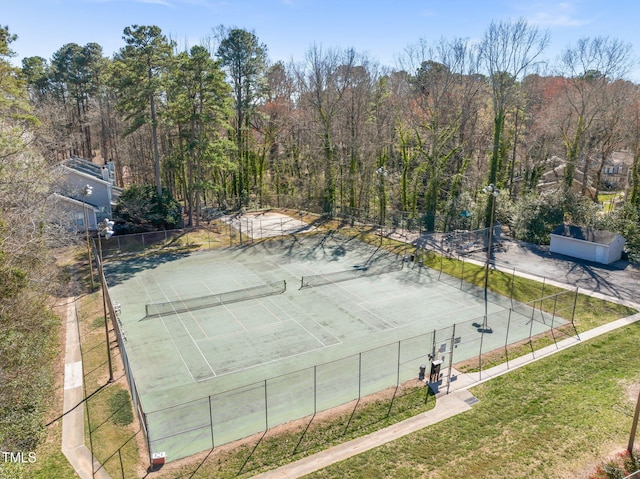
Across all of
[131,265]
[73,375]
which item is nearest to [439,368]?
[73,375]

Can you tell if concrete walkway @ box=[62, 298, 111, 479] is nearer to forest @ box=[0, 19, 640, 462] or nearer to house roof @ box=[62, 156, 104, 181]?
forest @ box=[0, 19, 640, 462]

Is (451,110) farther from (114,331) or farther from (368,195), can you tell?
(114,331)

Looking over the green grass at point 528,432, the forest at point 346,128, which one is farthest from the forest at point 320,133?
the green grass at point 528,432

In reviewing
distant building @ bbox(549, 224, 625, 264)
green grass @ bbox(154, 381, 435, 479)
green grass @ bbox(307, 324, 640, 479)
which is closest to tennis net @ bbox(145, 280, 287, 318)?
green grass @ bbox(154, 381, 435, 479)

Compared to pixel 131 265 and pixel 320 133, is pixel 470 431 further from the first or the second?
pixel 320 133

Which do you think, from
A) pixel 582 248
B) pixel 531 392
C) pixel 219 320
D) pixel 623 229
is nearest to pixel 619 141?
pixel 623 229
